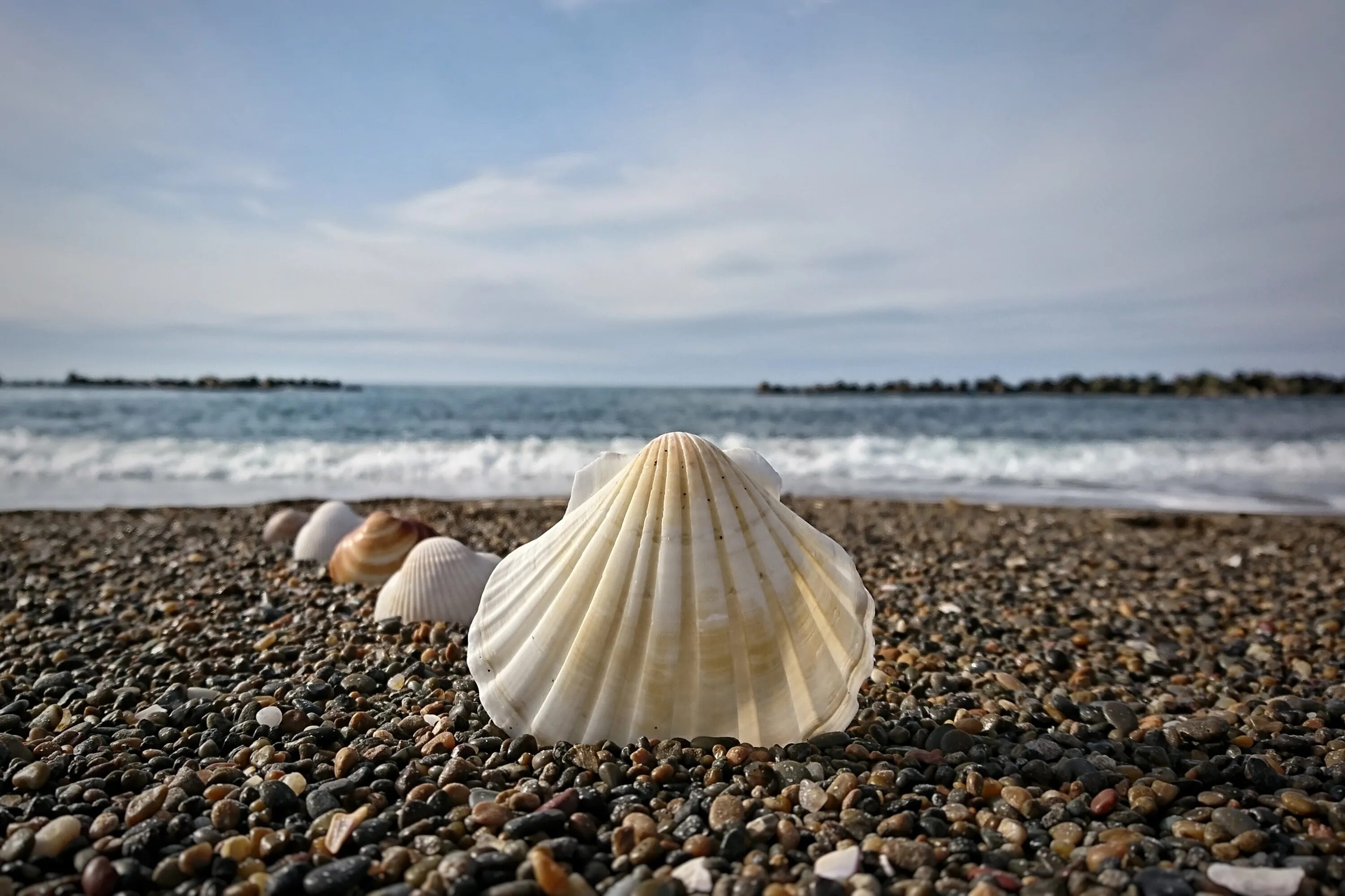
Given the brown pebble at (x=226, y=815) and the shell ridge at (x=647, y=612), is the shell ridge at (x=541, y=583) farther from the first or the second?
the brown pebble at (x=226, y=815)

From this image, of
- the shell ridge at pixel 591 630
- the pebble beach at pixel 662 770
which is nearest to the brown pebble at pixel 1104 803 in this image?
the pebble beach at pixel 662 770

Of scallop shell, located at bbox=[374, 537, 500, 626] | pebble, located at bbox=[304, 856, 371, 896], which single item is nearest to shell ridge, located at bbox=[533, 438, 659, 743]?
pebble, located at bbox=[304, 856, 371, 896]

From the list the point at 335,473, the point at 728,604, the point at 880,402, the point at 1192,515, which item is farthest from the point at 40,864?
the point at 880,402

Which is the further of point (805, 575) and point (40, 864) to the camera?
point (805, 575)

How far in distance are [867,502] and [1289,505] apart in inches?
250

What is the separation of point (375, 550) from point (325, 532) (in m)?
1.34

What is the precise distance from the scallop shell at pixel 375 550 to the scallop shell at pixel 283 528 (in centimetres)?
195

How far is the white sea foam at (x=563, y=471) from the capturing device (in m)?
11.6

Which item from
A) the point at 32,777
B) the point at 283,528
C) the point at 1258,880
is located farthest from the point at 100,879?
the point at 283,528

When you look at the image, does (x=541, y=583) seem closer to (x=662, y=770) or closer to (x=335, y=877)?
(x=662, y=770)

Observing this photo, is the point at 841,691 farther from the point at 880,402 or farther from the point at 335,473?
the point at 880,402

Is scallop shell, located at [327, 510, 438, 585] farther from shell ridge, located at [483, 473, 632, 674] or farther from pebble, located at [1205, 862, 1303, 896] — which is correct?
pebble, located at [1205, 862, 1303, 896]

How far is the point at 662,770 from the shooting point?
2334 millimetres

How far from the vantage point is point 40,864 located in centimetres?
195
